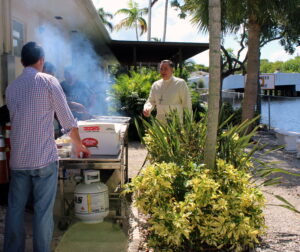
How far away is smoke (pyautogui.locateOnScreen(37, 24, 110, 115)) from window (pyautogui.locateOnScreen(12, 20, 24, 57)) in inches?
35.9

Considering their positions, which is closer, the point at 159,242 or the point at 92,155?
the point at 159,242

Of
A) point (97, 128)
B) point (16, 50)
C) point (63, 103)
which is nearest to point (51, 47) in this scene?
point (16, 50)

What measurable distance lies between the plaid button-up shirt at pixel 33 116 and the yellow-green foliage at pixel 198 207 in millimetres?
900

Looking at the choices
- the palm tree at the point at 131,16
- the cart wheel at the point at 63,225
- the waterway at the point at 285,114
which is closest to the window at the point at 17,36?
the cart wheel at the point at 63,225

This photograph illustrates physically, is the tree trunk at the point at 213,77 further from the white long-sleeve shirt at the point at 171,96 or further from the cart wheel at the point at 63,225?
the white long-sleeve shirt at the point at 171,96

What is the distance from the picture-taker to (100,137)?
→ 380 centimetres

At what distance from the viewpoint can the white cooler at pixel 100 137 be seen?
12.4 ft

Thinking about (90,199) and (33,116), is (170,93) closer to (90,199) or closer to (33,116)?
(90,199)

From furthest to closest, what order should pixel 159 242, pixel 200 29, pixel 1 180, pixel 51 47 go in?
pixel 200 29 < pixel 51 47 < pixel 1 180 < pixel 159 242

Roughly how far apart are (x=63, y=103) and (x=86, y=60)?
1044cm

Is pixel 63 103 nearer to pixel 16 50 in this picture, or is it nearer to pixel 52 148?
pixel 52 148

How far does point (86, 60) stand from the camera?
13.1 metres

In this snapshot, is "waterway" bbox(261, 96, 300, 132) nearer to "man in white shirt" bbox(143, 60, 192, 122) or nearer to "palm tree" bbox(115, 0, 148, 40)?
"man in white shirt" bbox(143, 60, 192, 122)

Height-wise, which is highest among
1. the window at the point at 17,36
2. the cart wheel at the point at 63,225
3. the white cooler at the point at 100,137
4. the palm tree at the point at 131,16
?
the palm tree at the point at 131,16
